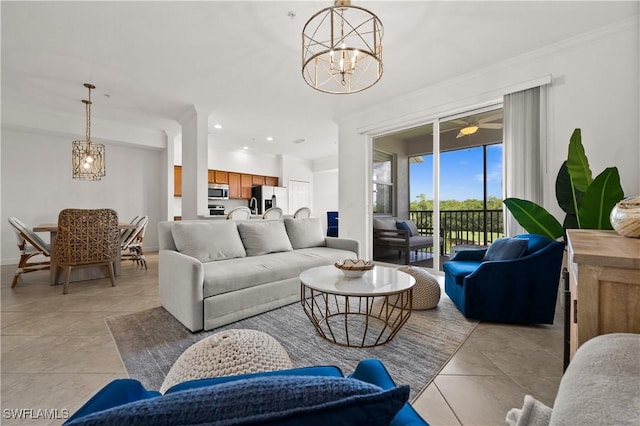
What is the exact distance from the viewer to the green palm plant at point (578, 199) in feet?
6.41

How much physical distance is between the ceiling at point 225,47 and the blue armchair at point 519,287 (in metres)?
2.10

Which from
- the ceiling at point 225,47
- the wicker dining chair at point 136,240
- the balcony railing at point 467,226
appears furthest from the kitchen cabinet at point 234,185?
the balcony railing at point 467,226

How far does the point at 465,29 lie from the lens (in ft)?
8.70

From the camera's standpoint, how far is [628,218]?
105 cm

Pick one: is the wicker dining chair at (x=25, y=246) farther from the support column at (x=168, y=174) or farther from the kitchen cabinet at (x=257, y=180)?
the kitchen cabinet at (x=257, y=180)

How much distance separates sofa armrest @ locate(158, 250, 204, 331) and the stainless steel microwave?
4536 millimetres

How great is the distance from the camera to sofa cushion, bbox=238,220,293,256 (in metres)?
3.08

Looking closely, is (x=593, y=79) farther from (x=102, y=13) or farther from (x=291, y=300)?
(x=102, y=13)

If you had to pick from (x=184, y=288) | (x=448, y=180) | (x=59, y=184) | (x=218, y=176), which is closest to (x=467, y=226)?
(x=448, y=180)

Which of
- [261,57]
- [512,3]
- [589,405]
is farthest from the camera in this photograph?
[261,57]

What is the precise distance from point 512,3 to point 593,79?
48.7 inches

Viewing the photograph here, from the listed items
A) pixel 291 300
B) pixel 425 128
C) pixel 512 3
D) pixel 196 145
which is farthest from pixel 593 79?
pixel 196 145

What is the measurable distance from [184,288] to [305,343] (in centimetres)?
105

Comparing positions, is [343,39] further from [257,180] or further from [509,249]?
[257,180]
